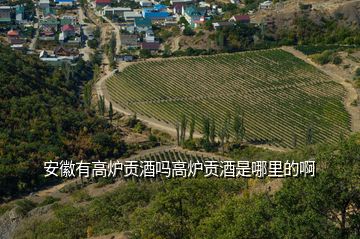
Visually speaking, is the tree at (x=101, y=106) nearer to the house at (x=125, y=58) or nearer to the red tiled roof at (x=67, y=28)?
the house at (x=125, y=58)

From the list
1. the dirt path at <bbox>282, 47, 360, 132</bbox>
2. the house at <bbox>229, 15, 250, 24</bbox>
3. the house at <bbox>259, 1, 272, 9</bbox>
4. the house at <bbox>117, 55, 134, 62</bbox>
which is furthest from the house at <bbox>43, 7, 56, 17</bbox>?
the dirt path at <bbox>282, 47, 360, 132</bbox>

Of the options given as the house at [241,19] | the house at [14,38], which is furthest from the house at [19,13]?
the house at [241,19]

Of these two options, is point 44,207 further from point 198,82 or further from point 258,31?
point 258,31

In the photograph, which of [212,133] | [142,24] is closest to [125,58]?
[142,24]

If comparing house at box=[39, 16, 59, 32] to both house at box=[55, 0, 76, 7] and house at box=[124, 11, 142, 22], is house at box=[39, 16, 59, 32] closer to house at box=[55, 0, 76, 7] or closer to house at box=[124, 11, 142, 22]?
house at box=[124, 11, 142, 22]

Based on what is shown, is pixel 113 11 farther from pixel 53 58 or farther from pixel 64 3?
pixel 53 58

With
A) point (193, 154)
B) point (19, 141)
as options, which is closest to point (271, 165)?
point (193, 154)
